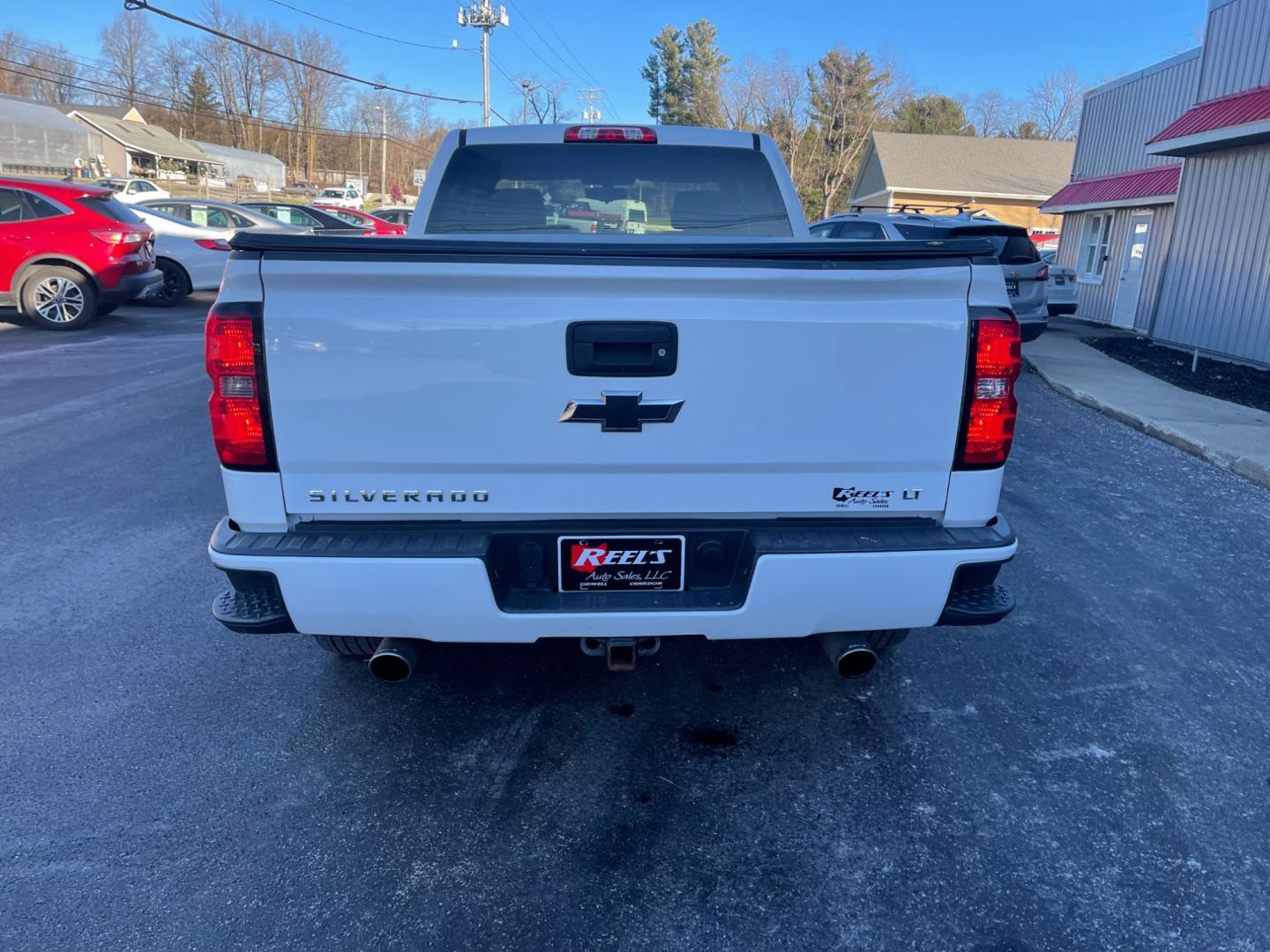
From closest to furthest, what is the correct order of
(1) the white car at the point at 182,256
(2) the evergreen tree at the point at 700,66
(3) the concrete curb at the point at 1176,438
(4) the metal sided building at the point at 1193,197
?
(3) the concrete curb at the point at 1176,438, (4) the metal sided building at the point at 1193,197, (1) the white car at the point at 182,256, (2) the evergreen tree at the point at 700,66

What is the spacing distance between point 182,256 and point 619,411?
50.8 feet

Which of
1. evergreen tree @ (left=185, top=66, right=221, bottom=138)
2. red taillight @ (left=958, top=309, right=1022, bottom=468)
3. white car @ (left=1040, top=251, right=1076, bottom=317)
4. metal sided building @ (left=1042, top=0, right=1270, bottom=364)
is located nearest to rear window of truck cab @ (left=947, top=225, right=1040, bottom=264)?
metal sided building @ (left=1042, top=0, right=1270, bottom=364)

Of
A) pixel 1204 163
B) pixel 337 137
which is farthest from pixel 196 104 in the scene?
pixel 1204 163

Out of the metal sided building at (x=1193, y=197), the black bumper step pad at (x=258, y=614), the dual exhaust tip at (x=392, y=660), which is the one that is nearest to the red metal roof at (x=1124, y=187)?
the metal sided building at (x=1193, y=197)

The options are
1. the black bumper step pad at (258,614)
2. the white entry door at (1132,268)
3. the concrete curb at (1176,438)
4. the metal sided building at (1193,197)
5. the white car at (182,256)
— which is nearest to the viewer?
the black bumper step pad at (258,614)

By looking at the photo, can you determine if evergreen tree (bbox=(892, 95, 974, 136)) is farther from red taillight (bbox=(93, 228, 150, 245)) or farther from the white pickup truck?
the white pickup truck

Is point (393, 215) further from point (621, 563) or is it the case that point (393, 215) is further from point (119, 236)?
point (621, 563)

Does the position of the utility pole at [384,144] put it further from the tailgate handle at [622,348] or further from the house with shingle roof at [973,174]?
the tailgate handle at [622,348]

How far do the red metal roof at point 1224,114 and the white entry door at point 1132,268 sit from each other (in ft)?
11.8

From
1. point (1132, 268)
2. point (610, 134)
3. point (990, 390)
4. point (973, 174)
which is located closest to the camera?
point (990, 390)

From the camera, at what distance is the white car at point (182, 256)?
15281 millimetres

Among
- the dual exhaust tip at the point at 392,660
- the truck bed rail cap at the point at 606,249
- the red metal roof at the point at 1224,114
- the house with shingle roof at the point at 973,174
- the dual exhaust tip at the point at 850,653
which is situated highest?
the house with shingle roof at the point at 973,174

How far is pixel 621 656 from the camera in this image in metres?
2.86

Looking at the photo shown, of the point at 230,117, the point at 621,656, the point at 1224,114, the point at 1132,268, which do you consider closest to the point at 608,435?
the point at 621,656
